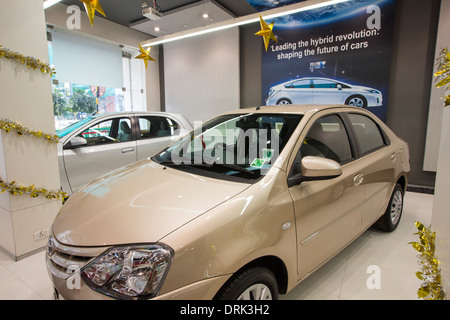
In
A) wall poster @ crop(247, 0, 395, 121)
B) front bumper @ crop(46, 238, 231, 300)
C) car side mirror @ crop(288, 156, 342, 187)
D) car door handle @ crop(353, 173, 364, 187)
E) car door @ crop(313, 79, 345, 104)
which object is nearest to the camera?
front bumper @ crop(46, 238, 231, 300)

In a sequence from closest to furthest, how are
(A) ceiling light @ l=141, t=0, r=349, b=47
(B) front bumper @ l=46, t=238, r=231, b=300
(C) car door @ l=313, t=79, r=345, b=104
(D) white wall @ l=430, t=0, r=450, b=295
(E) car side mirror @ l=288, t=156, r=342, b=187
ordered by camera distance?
(D) white wall @ l=430, t=0, r=450, b=295 < (B) front bumper @ l=46, t=238, r=231, b=300 < (E) car side mirror @ l=288, t=156, r=342, b=187 < (A) ceiling light @ l=141, t=0, r=349, b=47 < (C) car door @ l=313, t=79, r=345, b=104

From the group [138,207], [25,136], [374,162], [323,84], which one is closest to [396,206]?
[374,162]

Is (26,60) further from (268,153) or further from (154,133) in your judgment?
(268,153)

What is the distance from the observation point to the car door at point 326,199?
1.53 m

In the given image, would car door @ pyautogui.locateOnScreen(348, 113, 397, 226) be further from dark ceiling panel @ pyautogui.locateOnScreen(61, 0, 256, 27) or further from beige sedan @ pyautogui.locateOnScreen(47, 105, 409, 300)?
dark ceiling panel @ pyautogui.locateOnScreen(61, 0, 256, 27)

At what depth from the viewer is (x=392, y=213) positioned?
8.99 ft

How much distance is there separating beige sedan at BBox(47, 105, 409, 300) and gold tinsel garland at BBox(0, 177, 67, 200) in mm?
1012

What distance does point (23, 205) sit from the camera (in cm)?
238

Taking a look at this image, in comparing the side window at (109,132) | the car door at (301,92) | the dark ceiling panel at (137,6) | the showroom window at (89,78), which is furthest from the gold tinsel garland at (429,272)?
the showroom window at (89,78)

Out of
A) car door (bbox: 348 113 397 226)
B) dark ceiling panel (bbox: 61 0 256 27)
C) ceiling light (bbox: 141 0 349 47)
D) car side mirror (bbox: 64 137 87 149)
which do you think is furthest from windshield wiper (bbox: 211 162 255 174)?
dark ceiling panel (bbox: 61 0 256 27)

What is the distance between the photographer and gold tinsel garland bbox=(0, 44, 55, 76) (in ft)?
7.06

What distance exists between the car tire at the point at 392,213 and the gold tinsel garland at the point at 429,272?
1602 millimetres

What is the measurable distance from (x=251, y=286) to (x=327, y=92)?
4468 millimetres
